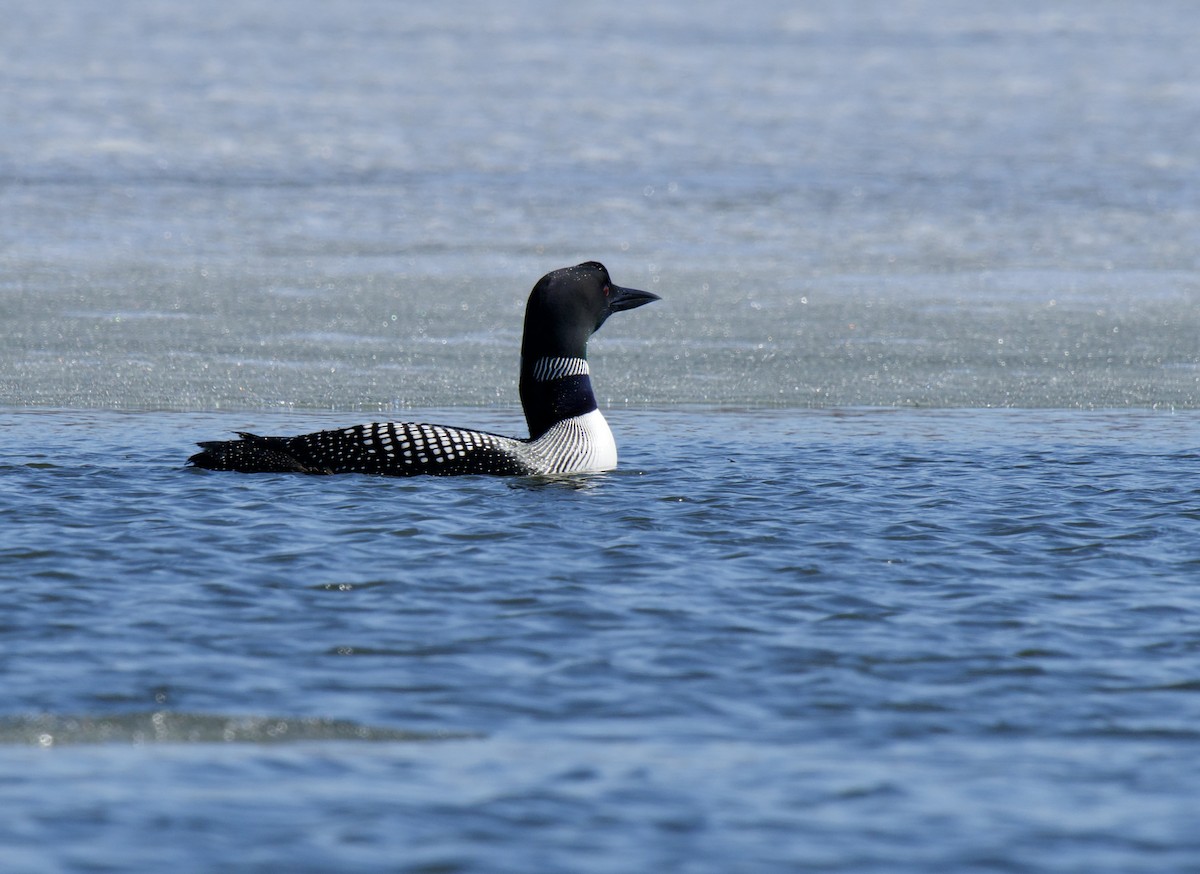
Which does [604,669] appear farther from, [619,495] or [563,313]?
[563,313]

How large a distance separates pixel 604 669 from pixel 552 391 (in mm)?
3343

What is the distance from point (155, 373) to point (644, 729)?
6077 mm

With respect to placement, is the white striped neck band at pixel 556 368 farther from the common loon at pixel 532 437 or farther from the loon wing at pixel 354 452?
the loon wing at pixel 354 452

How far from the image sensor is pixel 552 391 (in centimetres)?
768

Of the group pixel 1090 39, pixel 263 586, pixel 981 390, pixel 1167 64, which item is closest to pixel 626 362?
pixel 981 390

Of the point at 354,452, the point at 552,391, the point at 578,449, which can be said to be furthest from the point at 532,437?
the point at 354,452

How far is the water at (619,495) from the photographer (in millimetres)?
3568

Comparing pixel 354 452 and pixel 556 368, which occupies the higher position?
pixel 556 368

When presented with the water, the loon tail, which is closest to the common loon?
the loon tail

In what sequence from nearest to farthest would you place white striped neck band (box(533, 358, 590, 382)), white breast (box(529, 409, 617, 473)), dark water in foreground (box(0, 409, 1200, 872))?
dark water in foreground (box(0, 409, 1200, 872))
white breast (box(529, 409, 617, 473))
white striped neck band (box(533, 358, 590, 382))

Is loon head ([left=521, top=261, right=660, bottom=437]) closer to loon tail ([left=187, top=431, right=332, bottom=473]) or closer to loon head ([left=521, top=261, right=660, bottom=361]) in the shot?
loon head ([left=521, top=261, right=660, bottom=361])

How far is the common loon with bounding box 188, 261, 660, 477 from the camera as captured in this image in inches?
281

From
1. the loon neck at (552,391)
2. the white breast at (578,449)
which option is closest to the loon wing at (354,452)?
the white breast at (578,449)

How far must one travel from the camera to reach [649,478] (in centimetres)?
724
